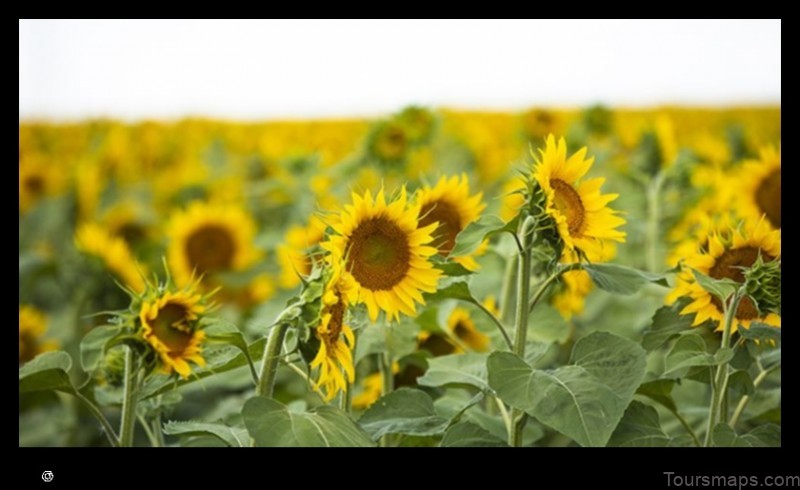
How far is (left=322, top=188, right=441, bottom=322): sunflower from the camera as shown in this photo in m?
1.59

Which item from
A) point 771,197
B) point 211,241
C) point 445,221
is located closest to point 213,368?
point 445,221

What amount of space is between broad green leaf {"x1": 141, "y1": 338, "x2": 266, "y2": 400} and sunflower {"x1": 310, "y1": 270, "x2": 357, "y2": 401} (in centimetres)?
17

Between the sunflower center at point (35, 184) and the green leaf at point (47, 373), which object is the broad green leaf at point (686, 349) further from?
the sunflower center at point (35, 184)

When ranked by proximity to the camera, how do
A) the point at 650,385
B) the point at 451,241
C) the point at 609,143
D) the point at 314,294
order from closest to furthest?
1. the point at 314,294
2. the point at 650,385
3. the point at 451,241
4. the point at 609,143

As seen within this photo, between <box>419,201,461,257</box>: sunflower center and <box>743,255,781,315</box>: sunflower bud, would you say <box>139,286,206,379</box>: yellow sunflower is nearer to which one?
<box>419,201,461,257</box>: sunflower center

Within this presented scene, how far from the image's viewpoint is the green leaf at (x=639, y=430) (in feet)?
5.44

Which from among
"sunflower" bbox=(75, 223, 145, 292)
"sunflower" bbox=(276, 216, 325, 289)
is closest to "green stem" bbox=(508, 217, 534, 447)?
"sunflower" bbox=(276, 216, 325, 289)

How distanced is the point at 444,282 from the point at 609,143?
332 cm

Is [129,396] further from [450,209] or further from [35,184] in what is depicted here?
[35,184]

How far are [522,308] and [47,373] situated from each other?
787mm

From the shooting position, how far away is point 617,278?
5.27 feet
